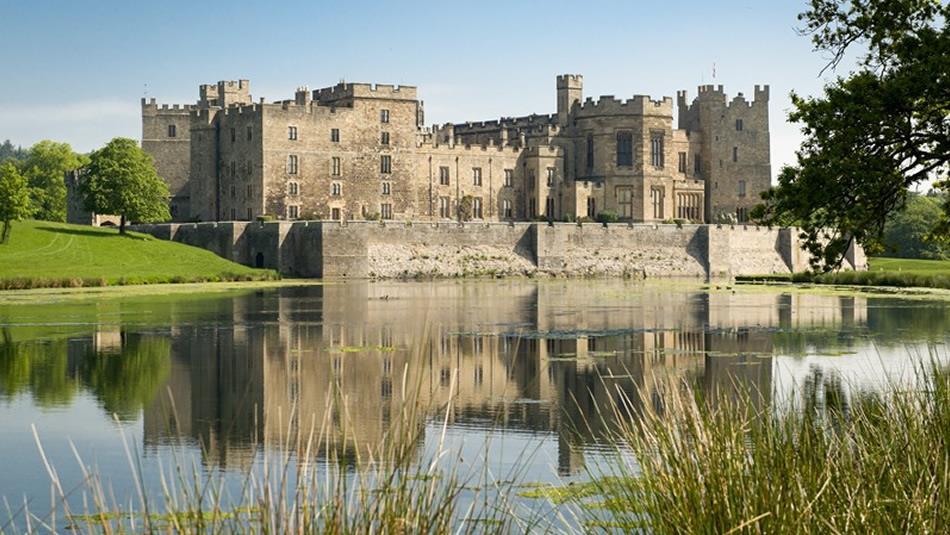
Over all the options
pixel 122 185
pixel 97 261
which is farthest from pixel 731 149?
pixel 97 261

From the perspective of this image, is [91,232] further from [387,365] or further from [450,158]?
[387,365]

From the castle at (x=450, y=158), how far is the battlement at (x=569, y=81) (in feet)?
0.29

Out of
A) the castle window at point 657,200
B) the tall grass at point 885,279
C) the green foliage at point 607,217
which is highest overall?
the castle window at point 657,200

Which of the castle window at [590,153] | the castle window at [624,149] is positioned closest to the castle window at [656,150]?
the castle window at [624,149]

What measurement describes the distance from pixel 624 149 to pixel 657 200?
3944mm

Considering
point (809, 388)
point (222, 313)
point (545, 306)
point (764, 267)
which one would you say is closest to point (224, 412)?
point (809, 388)

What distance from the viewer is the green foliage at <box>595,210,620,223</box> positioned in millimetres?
90062

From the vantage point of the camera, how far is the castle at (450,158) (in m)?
84.4

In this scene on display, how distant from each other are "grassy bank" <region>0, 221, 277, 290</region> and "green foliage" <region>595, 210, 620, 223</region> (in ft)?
86.7

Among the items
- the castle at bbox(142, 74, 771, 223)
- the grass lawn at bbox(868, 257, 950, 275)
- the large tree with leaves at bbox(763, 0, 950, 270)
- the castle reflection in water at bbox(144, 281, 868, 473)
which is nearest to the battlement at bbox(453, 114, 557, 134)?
the castle at bbox(142, 74, 771, 223)

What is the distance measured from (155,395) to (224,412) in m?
2.50

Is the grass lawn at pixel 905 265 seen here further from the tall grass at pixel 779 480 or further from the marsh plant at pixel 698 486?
the marsh plant at pixel 698 486

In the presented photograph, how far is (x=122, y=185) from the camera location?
74.2m

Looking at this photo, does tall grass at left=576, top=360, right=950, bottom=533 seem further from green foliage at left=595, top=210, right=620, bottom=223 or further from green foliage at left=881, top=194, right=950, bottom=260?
green foliage at left=881, top=194, right=950, bottom=260
